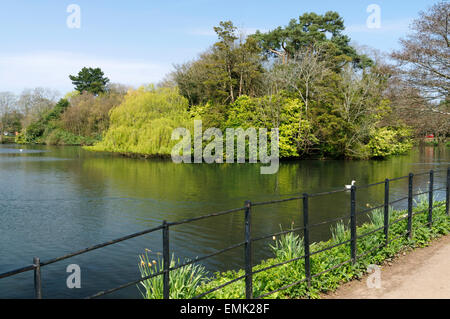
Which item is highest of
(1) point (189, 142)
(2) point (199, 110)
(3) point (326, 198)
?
(2) point (199, 110)

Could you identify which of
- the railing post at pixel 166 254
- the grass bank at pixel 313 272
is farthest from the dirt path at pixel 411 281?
the railing post at pixel 166 254

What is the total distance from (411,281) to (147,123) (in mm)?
35956

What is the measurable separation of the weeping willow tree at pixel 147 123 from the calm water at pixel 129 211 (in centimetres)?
925

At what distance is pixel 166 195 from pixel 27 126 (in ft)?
210

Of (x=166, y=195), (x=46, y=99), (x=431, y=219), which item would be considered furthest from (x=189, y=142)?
(x=46, y=99)

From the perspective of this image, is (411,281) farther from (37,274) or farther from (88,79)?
(88,79)

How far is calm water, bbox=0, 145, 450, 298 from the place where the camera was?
974 cm

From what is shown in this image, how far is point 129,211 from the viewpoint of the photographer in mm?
15914

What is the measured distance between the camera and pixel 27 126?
74.8m

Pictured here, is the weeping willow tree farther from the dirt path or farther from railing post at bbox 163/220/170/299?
railing post at bbox 163/220/170/299

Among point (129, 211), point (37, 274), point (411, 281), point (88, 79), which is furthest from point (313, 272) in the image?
point (88, 79)
